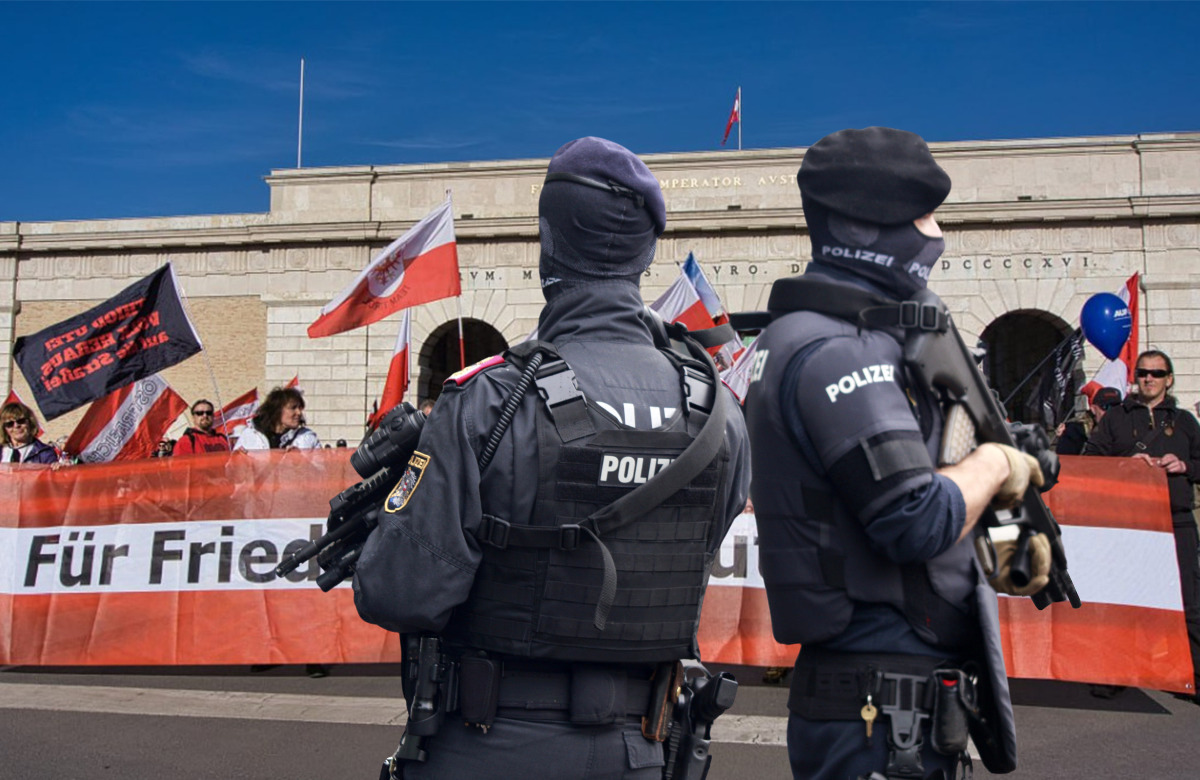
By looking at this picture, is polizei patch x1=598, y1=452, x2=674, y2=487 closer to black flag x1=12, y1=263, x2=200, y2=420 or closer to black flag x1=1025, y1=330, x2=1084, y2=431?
black flag x1=12, y1=263, x2=200, y2=420

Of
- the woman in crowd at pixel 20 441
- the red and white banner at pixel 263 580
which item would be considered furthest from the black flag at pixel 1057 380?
the woman in crowd at pixel 20 441

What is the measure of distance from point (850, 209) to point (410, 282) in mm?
8960

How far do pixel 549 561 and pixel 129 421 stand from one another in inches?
374

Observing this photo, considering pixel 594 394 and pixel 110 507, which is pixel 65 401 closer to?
pixel 110 507

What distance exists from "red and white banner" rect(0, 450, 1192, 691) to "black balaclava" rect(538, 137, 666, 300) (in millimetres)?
4942

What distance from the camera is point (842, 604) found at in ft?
7.73

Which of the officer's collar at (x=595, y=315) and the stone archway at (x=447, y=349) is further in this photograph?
the stone archway at (x=447, y=349)

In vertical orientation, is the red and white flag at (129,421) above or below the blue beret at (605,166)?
below

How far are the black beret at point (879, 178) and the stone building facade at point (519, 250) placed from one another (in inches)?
914

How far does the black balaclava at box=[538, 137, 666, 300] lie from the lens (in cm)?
270

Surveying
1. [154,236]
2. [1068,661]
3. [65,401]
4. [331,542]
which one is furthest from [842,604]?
[154,236]

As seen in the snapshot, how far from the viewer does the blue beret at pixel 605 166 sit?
2699 mm

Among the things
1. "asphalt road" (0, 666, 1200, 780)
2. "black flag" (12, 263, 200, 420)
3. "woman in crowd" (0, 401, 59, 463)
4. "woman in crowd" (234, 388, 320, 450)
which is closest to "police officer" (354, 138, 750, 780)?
"asphalt road" (0, 666, 1200, 780)

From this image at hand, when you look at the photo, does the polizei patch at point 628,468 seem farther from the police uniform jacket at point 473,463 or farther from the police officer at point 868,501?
the police officer at point 868,501
